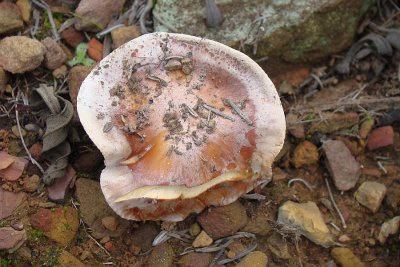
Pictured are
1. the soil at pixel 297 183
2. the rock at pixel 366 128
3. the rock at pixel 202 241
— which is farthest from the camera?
the rock at pixel 366 128

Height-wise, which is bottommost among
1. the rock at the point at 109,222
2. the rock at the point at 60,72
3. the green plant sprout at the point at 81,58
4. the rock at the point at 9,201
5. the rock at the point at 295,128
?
the rock at the point at 109,222

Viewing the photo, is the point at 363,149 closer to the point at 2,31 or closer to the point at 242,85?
the point at 242,85

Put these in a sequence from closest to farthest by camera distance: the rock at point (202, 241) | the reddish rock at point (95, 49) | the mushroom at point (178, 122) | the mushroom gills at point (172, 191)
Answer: the mushroom gills at point (172, 191), the mushroom at point (178, 122), the rock at point (202, 241), the reddish rock at point (95, 49)

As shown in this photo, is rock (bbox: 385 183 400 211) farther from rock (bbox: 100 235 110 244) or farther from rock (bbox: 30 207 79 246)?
rock (bbox: 30 207 79 246)

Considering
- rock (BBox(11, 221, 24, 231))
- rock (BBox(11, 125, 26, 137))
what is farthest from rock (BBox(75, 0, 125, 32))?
rock (BBox(11, 221, 24, 231))

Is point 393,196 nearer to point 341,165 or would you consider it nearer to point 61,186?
point 341,165

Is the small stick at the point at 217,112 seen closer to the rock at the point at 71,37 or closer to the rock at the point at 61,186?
the rock at the point at 61,186

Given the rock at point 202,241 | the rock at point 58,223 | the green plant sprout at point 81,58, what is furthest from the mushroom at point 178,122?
the green plant sprout at point 81,58
